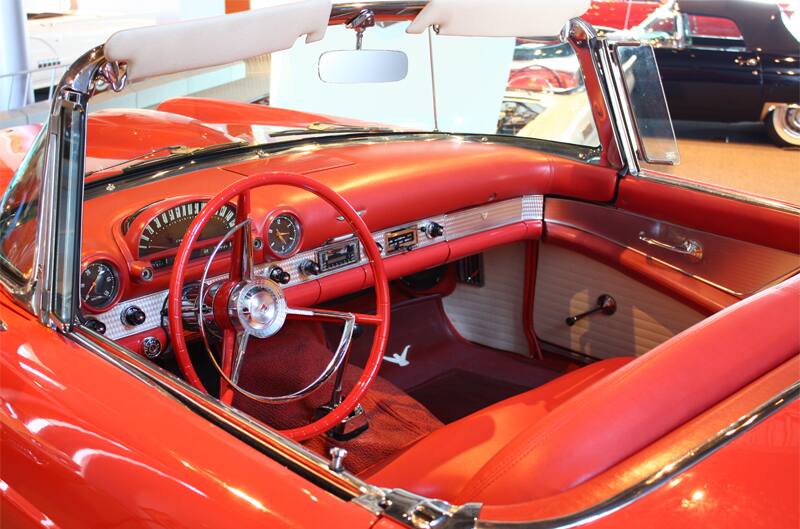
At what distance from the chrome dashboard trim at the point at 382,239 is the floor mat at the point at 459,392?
1.73 ft

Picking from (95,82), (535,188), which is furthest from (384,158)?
(95,82)

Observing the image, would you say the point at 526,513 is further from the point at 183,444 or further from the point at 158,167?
the point at 158,167

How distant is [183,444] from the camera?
4.69 feet

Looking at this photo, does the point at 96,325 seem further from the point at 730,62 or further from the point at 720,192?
the point at 730,62

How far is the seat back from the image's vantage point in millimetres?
1281

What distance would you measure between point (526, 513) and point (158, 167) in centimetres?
155

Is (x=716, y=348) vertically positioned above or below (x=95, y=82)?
below

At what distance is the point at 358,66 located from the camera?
7.34 feet

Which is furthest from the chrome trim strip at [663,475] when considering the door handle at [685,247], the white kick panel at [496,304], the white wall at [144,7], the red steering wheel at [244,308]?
the white wall at [144,7]

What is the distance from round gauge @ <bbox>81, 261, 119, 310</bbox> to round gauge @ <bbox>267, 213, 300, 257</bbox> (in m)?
0.44

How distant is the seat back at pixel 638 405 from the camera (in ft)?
4.20

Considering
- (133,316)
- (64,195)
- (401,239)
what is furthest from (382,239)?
(64,195)

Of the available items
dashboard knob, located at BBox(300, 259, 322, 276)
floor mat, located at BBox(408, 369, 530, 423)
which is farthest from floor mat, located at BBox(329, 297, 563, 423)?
dashboard knob, located at BBox(300, 259, 322, 276)

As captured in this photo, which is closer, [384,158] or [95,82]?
[95,82]
